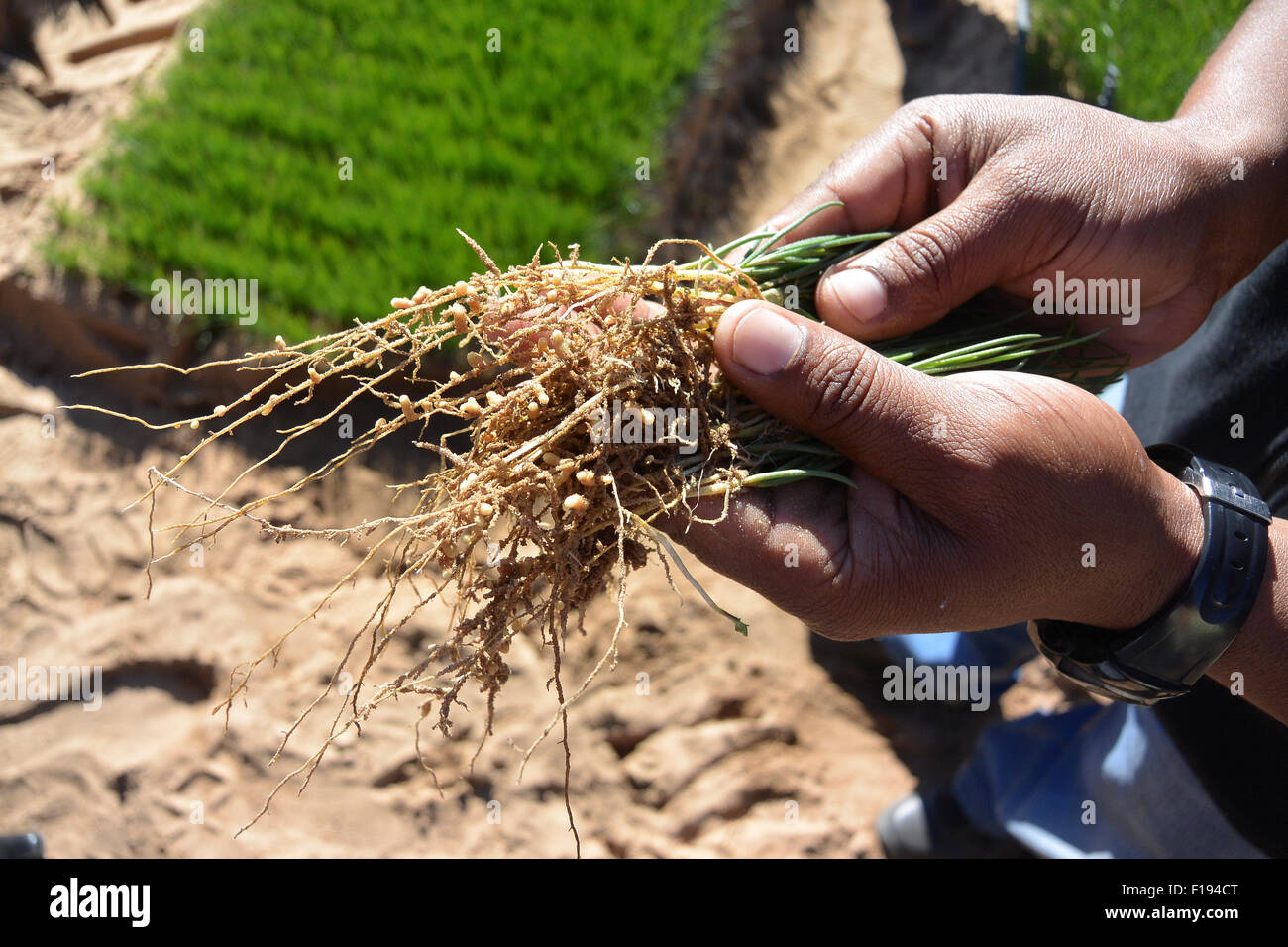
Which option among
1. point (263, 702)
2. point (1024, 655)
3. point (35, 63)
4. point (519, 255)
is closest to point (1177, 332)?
point (1024, 655)

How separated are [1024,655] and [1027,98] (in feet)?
4.44

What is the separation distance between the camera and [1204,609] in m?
1.18

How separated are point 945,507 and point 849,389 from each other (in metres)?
0.22

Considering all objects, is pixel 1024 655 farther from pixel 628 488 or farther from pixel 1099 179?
pixel 628 488

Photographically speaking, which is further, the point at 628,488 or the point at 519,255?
the point at 519,255

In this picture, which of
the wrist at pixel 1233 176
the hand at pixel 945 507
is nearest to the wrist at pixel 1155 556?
the hand at pixel 945 507

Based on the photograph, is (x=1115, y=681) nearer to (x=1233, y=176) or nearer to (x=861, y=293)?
(x=861, y=293)

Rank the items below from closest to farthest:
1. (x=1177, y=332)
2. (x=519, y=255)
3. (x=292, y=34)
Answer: (x=1177, y=332) < (x=519, y=255) < (x=292, y=34)

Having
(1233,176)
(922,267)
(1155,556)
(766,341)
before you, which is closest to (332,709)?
(766,341)

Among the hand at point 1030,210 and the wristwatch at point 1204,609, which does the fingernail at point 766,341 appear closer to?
the hand at point 1030,210

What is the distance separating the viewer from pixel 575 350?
1252 millimetres

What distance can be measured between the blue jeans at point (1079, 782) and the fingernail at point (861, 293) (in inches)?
39.5

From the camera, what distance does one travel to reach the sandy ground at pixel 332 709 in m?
2.10

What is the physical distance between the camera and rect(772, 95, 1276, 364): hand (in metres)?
1.37
